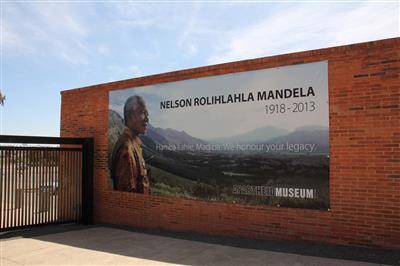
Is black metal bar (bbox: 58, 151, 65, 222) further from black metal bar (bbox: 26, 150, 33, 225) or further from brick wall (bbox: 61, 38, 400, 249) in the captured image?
brick wall (bbox: 61, 38, 400, 249)

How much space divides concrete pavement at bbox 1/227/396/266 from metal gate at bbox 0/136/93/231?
927 mm

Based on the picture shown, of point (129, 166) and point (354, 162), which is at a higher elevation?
point (354, 162)

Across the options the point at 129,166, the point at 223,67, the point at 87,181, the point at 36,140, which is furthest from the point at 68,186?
the point at 223,67

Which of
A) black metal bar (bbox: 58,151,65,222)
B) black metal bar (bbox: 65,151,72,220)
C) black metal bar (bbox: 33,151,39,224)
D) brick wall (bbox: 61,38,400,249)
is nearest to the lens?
brick wall (bbox: 61,38,400,249)

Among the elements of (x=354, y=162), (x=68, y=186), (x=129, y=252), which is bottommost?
(x=129, y=252)

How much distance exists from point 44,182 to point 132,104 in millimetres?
3110

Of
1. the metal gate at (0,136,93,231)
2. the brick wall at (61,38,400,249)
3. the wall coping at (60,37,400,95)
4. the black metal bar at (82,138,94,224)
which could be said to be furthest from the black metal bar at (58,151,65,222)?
the brick wall at (61,38,400,249)

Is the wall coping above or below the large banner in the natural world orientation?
above

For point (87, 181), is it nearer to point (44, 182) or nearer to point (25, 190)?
point (44, 182)

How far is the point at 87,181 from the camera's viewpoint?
11.2 m

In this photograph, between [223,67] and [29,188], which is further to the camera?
[29,188]

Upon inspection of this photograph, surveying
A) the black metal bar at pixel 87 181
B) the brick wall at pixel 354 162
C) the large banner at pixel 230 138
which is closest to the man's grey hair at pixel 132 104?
the large banner at pixel 230 138

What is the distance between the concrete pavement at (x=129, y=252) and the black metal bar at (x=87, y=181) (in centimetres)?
166

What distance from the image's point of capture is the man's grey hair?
34.0ft
